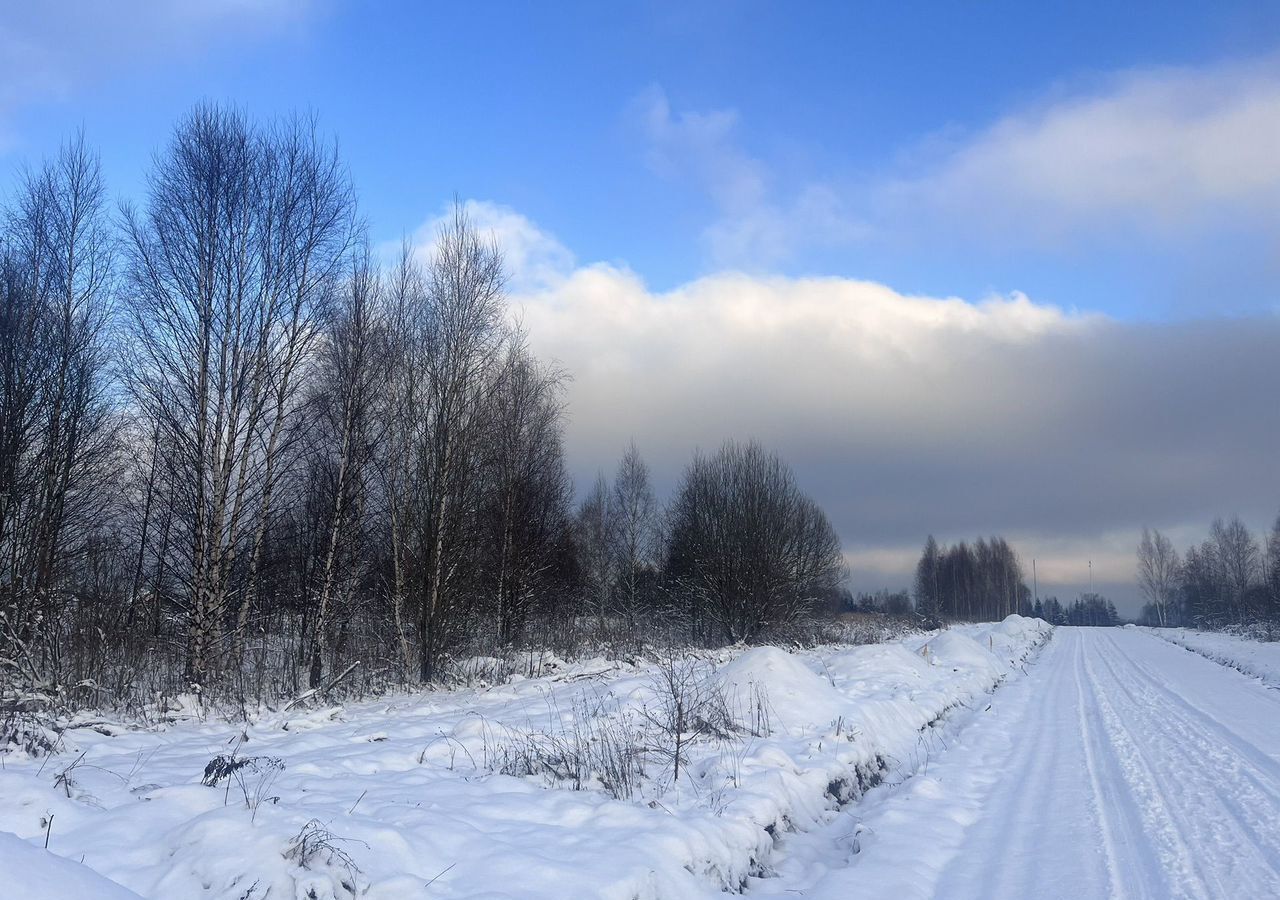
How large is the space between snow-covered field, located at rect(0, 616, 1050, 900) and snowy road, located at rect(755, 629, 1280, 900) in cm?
60

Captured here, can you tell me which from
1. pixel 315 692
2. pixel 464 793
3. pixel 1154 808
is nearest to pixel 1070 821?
pixel 1154 808

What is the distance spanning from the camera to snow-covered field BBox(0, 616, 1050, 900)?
14.0ft

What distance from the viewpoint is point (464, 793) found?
639 cm

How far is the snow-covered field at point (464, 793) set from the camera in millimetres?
4266

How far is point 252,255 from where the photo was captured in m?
13.2

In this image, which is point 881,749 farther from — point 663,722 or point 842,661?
point 842,661

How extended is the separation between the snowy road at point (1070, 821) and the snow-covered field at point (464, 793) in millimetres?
600

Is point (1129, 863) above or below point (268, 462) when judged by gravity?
below

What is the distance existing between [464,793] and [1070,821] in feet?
17.3

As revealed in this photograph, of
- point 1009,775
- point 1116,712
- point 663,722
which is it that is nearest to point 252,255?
point 663,722

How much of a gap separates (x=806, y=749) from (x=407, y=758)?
430 cm

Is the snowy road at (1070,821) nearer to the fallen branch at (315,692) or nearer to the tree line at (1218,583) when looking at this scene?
the fallen branch at (315,692)

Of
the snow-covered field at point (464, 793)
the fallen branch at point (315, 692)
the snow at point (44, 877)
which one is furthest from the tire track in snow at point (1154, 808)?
the fallen branch at point (315, 692)

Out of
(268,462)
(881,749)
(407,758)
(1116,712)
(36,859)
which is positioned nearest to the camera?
(36,859)
